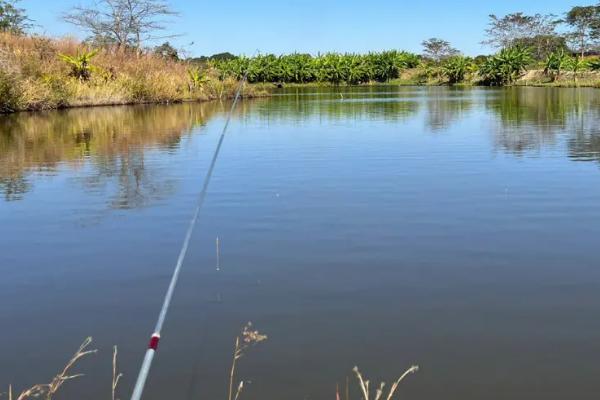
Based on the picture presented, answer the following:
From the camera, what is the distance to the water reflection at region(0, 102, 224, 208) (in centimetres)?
924

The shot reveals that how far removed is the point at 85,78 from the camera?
1212 inches

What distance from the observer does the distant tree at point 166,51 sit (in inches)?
1656

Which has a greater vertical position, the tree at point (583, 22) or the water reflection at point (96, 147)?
the tree at point (583, 22)

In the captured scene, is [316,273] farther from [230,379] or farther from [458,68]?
[458,68]

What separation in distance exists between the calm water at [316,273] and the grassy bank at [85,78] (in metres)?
14.6

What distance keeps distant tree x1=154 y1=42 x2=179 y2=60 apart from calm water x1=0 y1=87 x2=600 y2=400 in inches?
1261

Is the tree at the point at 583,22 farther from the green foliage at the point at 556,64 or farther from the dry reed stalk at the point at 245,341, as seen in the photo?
the dry reed stalk at the point at 245,341

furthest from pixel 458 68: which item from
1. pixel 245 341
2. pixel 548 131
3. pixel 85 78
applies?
pixel 245 341

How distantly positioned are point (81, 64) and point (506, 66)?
47.2 meters

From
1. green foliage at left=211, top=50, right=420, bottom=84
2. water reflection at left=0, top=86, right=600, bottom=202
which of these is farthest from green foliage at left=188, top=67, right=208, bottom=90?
green foliage at left=211, top=50, right=420, bottom=84

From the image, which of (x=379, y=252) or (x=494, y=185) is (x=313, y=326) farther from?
(x=494, y=185)

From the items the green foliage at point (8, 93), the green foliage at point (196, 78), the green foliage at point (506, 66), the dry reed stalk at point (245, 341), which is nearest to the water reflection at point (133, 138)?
the green foliage at point (8, 93)

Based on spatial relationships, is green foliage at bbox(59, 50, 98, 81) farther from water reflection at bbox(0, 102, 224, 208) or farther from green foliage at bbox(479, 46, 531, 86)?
green foliage at bbox(479, 46, 531, 86)

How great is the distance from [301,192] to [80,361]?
5.22m
